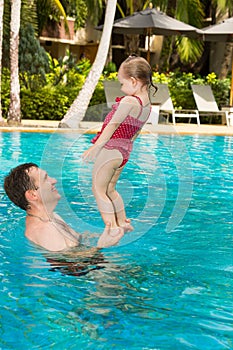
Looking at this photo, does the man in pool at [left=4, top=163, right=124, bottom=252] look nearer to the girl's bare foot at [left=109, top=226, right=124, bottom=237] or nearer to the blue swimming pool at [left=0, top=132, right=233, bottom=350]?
the girl's bare foot at [left=109, top=226, right=124, bottom=237]

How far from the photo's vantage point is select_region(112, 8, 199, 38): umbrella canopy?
60.4ft

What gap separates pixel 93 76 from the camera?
1653cm

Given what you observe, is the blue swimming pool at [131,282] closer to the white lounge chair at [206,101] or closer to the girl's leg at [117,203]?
the girl's leg at [117,203]

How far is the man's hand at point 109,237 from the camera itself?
15.6ft

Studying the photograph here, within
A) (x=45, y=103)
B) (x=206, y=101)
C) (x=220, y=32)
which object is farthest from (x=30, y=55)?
(x=220, y=32)

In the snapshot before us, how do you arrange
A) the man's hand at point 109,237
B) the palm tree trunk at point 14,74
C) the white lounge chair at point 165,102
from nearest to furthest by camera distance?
the man's hand at point 109,237, the palm tree trunk at point 14,74, the white lounge chair at point 165,102

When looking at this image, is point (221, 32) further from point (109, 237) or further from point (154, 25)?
point (109, 237)

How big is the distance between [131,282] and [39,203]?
850 mm

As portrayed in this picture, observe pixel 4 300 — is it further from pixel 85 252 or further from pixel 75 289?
pixel 85 252

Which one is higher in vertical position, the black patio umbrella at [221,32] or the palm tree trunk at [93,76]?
the black patio umbrella at [221,32]

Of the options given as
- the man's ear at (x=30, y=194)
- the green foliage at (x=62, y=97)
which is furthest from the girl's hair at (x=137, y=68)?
the green foliage at (x=62, y=97)

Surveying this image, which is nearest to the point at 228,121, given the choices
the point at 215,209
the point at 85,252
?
the point at 215,209

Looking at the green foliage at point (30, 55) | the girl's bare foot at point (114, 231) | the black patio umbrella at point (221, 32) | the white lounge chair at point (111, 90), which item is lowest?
the girl's bare foot at point (114, 231)

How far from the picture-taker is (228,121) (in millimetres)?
18562
